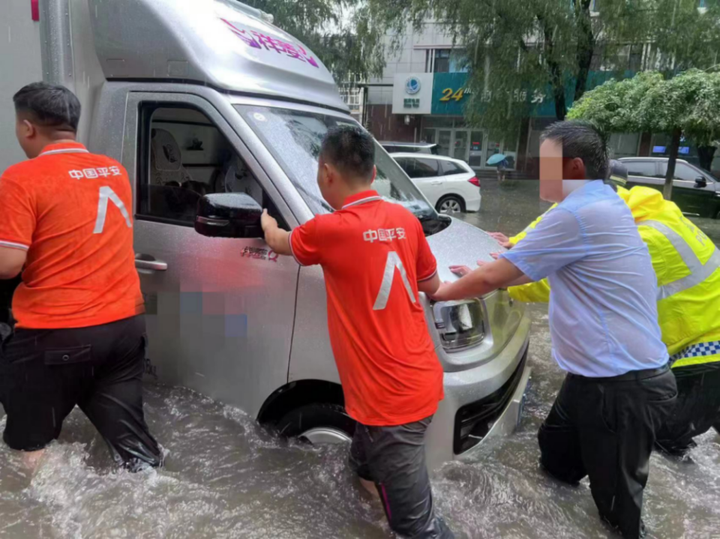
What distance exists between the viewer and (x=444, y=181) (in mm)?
14312

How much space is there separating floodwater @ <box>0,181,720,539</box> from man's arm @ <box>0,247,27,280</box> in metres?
1.02

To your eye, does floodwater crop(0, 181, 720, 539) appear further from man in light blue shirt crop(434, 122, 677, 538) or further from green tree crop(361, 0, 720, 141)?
green tree crop(361, 0, 720, 141)

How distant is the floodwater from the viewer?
2.81 meters

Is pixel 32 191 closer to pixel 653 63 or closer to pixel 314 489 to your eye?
pixel 314 489

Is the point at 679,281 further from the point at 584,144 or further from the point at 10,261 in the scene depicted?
the point at 10,261

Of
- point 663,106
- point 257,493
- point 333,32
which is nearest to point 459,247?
point 257,493

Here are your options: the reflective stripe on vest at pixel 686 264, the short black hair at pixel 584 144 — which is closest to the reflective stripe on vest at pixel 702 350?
the reflective stripe on vest at pixel 686 264

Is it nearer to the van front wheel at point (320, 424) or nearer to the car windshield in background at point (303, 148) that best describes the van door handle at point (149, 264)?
the car windshield in background at point (303, 148)

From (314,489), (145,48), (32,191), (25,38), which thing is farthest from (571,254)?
(25,38)

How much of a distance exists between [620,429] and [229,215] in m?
2.00

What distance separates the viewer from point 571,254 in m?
2.45

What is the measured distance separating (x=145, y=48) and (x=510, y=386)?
276 centimetres

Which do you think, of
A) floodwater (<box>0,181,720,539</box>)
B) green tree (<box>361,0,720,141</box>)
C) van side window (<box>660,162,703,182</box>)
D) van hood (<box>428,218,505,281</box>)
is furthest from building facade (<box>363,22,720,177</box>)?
floodwater (<box>0,181,720,539</box>)

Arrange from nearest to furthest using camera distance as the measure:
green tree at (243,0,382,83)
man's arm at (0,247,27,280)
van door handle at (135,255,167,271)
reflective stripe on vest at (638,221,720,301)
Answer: man's arm at (0,247,27,280) < reflective stripe on vest at (638,221,720,301) < van door handle at (135,255,167,271) < green tree at (243,0,382,83)
